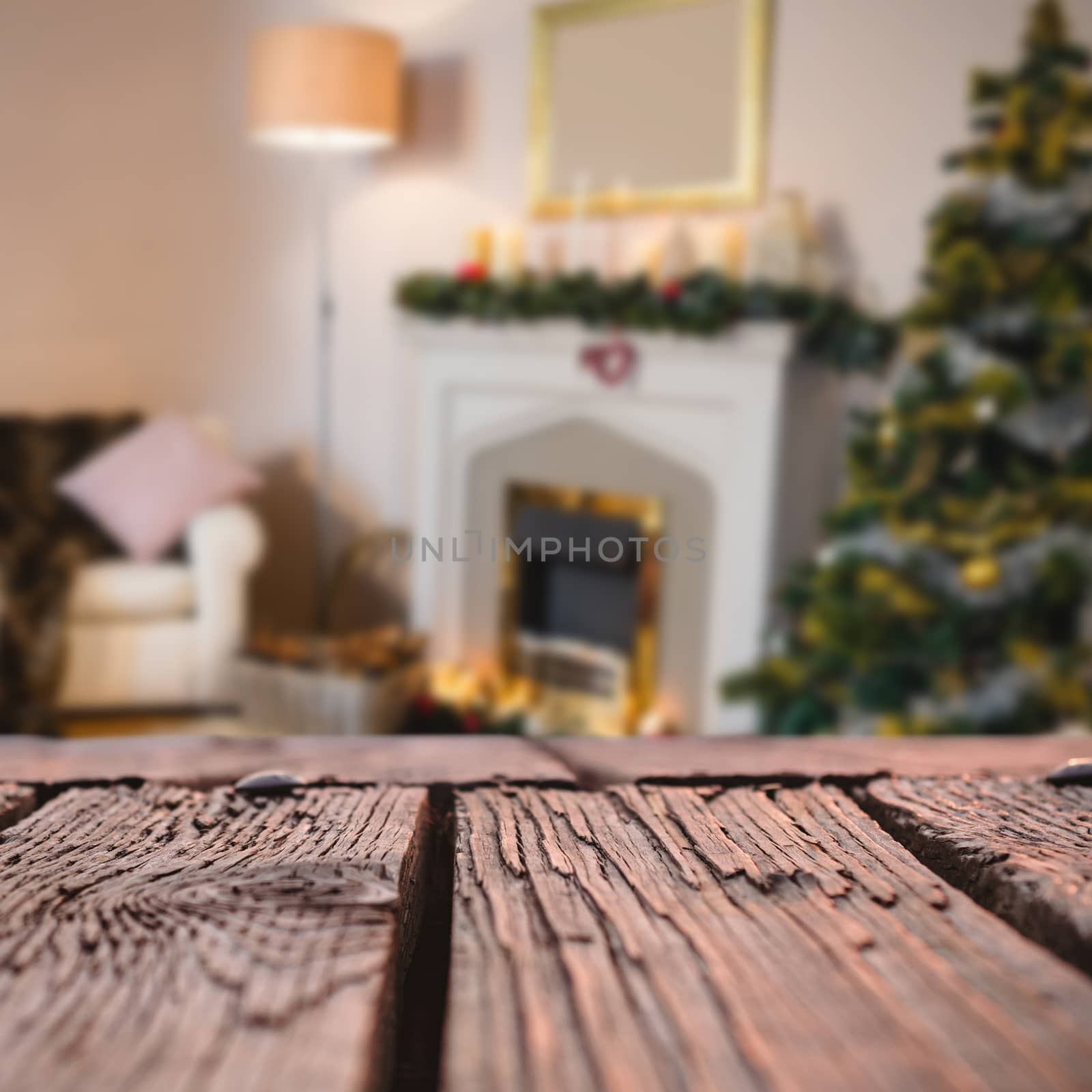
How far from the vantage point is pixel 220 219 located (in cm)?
382

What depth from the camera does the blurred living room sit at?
2193 mm

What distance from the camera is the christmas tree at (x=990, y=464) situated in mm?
2105

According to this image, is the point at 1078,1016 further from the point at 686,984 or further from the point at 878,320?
the point at 878,320

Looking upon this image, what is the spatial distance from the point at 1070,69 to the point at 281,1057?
8.08ft

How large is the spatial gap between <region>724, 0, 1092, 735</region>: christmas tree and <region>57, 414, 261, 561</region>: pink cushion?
68.1 inches

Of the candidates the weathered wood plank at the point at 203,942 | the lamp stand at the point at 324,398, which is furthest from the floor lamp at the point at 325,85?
the weathered wood plank at the point at 203,942

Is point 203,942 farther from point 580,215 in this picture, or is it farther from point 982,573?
point 580,215

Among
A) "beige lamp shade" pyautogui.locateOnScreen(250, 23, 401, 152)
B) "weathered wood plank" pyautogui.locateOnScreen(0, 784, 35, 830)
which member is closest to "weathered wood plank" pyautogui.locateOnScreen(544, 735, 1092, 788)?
"weathered wood plank" pyautogui.locateOnScreen(0, 784, 35, 830)

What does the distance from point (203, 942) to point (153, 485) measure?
2977 millimetres

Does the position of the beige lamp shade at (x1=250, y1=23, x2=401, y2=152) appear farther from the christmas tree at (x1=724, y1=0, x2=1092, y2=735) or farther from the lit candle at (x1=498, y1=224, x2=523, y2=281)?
the christmas tree at (x1=724, y1=0, x2=1092, y2=735)

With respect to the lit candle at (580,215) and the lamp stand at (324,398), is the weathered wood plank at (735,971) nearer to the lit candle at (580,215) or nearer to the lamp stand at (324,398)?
the lit candle at (580,215)

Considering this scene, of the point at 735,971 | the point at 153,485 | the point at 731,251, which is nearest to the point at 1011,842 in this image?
the point at 735,971

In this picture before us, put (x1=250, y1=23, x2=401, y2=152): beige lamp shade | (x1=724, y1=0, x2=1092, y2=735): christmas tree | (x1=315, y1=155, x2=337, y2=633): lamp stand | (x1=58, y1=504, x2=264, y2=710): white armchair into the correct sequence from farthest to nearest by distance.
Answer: (x1=315, y1=155, x2=337, y2=633): lamp stand
(x1=250, y1=23, x2=401, y2=152): beige lamp shade
(x1=58, y1=504, x2=264, y2=710): white armchair
(x1=724, y1=0, x2=1092, y2=735): christmas tree

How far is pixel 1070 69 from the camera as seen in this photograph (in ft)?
7.16
